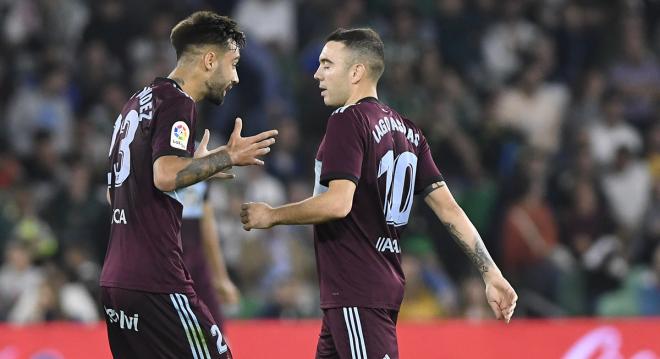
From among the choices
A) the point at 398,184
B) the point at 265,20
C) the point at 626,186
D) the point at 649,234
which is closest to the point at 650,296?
the point at 649,234

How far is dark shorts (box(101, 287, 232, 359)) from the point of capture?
5793mm

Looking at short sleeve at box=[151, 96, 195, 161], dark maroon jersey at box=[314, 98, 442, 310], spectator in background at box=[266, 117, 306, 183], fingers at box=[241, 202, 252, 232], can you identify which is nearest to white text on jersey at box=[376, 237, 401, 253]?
dark maroon jersey at box=[314, 98, 442, 310]

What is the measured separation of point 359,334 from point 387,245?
0.48 metres

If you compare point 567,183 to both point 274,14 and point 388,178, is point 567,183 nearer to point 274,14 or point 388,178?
point 274,14

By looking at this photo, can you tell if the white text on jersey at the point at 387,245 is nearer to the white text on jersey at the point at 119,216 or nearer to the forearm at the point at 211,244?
the white text on jersey at the point at 119,216

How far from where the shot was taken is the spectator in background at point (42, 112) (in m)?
13.5

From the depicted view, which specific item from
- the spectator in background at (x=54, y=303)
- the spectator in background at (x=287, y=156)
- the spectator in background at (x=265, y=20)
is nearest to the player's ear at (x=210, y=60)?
the spectator in background at (x=54, y=303)

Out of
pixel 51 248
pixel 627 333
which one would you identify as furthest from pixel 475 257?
pixel 51 248

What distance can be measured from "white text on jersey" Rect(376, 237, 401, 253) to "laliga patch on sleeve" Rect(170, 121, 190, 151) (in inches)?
43.1

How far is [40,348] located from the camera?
380 inches

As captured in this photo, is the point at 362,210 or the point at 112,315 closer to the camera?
the point at 112,315

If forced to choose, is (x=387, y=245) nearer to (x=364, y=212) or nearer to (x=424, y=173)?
(x=364, y=212)

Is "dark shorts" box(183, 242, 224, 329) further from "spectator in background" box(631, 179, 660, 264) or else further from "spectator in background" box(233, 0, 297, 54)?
"spectator in background" box(233, 0, 297, 54)

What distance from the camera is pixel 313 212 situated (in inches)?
228
